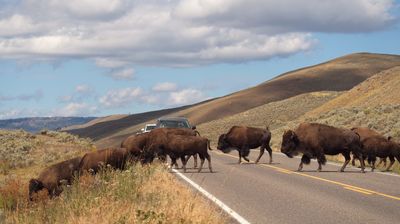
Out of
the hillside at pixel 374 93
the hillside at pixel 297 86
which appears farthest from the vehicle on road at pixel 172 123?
the hillside at pixel 297 86

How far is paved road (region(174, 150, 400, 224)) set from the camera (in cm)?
1159

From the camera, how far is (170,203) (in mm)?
11180

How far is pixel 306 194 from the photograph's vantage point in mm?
14734

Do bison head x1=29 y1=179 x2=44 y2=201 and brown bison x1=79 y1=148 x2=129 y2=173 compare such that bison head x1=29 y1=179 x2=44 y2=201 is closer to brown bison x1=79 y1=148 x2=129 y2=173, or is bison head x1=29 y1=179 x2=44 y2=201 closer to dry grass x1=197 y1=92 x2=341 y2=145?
brown bison x1=79 y1=148 x2=129 y2=173

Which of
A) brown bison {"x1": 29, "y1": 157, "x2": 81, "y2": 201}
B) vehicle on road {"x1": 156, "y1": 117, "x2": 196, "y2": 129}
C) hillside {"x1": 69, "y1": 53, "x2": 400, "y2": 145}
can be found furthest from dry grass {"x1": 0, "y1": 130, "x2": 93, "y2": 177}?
hillside {"x1": 69, "y1": 53, "x2": 400, "y2": 145}

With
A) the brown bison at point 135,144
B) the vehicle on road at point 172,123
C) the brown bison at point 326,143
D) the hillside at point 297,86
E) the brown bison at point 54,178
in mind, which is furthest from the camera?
the hillside at point 297,86

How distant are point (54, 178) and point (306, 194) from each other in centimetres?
617

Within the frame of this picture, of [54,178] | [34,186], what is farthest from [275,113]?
[34,186]

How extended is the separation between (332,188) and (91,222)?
26.6ft

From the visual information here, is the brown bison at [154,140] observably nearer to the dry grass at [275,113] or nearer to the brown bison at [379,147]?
the brown bison at [379,147]

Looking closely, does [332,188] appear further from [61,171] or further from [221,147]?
[221,147]

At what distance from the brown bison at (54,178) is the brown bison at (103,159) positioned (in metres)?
0.29

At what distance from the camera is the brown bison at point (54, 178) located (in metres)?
15.2

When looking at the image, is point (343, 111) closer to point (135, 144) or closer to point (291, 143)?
point (291, 143)
